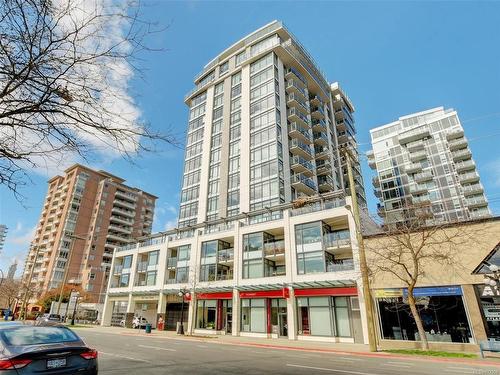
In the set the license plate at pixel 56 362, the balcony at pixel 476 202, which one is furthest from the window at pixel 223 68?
the license plate at pixel 56 362

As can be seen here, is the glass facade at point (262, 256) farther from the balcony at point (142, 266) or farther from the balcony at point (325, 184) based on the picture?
the balcony at point (142, 266)

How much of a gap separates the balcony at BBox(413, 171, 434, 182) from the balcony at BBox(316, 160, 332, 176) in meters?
26.9

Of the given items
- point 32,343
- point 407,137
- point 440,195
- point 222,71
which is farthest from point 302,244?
point 407,137

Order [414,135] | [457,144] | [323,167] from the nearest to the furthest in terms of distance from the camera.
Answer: [323,167] < [457,144] < [414,135]

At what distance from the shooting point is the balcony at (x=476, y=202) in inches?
2308

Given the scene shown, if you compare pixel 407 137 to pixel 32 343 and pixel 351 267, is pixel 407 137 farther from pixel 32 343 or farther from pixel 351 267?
pixel 32 343

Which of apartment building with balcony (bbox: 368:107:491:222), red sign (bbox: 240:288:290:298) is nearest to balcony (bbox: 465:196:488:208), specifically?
apartment building with balcony (bbox: 368:107:491:222)

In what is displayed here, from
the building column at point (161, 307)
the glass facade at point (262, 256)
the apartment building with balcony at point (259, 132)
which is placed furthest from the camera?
the apartment building with balcony at point (259, 132)

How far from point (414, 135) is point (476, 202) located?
67.4 ft

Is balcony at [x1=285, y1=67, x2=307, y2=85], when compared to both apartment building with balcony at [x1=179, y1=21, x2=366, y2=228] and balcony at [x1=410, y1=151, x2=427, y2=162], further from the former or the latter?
balcony at [x1=410, y1=151, x2=427, y2=162]

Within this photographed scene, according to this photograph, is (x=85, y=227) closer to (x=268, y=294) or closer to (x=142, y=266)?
(x=142, y=266)

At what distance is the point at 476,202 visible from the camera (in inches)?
2323

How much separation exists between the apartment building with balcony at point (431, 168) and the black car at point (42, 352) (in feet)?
193

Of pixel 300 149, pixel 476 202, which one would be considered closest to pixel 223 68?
pixel 300 149
